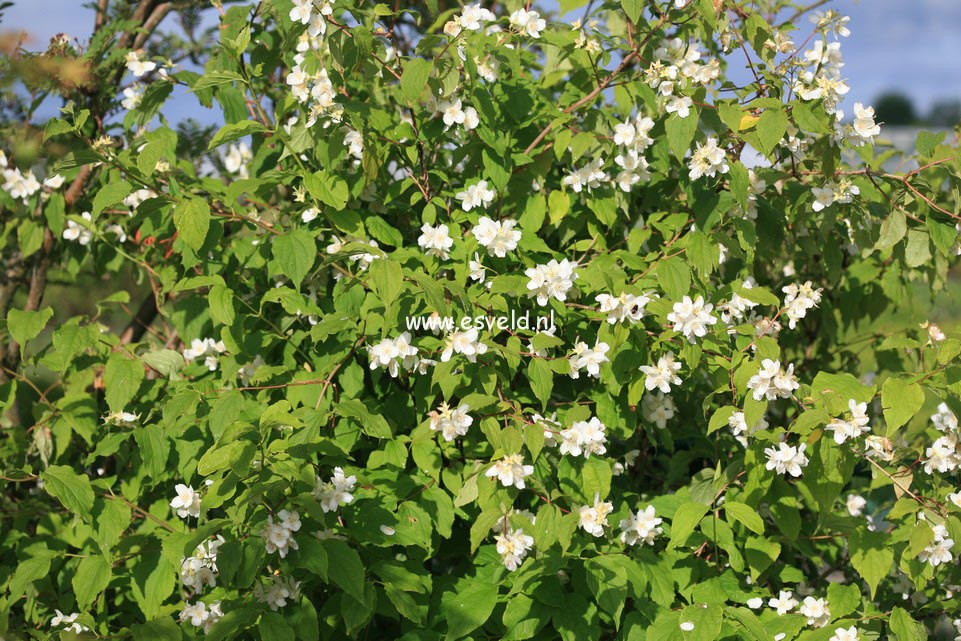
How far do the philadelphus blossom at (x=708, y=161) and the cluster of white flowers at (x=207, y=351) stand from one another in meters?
1.25

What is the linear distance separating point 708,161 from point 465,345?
0.72m

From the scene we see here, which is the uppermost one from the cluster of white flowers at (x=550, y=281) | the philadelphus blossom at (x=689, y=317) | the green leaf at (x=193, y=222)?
the green leaf at (x=193, y=222)

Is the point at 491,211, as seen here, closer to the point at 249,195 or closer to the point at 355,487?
the point at 249,195

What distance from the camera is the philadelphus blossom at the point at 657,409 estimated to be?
2148mm

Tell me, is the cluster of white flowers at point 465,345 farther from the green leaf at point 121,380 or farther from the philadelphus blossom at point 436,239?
the green leaf at point 121,380

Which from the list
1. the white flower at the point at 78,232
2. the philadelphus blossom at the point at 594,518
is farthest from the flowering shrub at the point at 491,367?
the white flower at the point at 78,232

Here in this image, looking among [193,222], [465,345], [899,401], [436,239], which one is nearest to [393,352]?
[465,345]

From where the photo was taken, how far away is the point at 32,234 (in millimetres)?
2643

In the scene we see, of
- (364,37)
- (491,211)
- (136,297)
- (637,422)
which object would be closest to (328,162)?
Answer: (364,37)

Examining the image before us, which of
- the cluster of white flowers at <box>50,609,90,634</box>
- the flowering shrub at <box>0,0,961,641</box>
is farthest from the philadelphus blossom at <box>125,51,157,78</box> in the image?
the cluster of white flowers at <box>50,609,90,634</box>

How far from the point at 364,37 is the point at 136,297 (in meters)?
3.44

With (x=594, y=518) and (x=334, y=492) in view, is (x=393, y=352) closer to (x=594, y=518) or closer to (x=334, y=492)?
(x=334, y=492)

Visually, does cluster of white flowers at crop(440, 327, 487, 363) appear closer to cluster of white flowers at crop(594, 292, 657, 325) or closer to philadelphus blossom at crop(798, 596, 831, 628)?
cluster of white flowers at crop(594, 292, 657, 325)

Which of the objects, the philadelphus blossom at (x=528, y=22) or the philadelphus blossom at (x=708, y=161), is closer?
the philadelphus blossom at (x=708, y=161)
